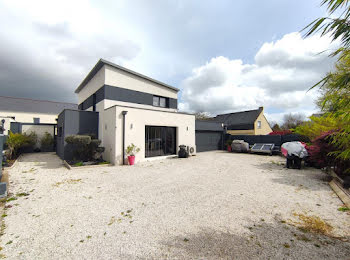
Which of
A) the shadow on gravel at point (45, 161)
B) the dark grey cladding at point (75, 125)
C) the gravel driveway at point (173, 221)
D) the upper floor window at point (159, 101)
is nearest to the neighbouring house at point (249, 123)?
the upper floor window at point (159, 101)

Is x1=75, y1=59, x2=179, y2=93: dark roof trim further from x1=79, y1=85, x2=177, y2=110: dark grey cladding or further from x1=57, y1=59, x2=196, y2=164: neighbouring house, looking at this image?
x1=79, y1=85, x2=177, y2=110: dark grey cladding

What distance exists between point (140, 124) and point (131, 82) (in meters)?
4.37

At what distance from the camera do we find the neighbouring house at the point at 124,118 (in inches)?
357

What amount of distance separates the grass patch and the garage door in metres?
12.6

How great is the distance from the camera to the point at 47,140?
48.0 ft

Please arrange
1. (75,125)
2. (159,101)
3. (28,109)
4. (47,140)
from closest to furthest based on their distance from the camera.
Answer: (75,125), (159,101), (47,140), (28,109)

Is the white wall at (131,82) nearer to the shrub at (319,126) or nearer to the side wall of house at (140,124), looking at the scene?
the side wall of house at (140,124)

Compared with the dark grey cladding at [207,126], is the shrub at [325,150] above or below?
below

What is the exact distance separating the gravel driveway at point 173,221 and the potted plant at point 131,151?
337cm

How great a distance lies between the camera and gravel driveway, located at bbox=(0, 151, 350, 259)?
2266mm

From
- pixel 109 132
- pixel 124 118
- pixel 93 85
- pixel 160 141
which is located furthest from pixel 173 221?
pixel 93 85

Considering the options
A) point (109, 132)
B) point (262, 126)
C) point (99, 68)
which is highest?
point (99, 68)

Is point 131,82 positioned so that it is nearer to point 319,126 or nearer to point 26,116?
point 319,126

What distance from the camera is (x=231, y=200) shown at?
161 inches
